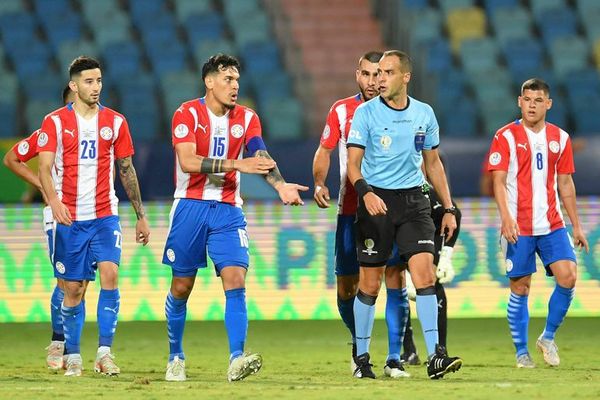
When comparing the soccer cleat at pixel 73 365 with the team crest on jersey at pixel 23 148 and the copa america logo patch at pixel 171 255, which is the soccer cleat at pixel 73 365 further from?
the team crest on jersey at pixel 23 148

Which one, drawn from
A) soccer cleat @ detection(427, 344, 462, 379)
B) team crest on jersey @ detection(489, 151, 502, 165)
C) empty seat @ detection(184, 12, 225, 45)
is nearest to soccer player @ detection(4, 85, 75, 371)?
soccer cleat @ detection(427, 344, 462, 379)

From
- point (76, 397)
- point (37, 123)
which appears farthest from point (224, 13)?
point (76, 397)

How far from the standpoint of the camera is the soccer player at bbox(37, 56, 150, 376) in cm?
860

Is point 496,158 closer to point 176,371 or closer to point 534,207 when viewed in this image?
point 534,207

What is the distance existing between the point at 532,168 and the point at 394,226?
5.06ft

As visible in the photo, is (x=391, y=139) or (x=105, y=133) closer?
(x=391, y=139)

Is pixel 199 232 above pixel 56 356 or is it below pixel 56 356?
above

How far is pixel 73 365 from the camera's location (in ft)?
28.3

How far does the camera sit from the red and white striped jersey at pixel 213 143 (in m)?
8.12

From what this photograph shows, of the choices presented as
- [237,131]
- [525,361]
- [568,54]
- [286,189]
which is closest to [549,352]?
[525,361]

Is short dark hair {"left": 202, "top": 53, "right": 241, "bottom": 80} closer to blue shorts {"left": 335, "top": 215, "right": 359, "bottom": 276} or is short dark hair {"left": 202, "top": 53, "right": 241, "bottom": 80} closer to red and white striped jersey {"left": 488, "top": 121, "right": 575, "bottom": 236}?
blue shorts {"left": 335, "top": 215, "right": 359, "bottom": 276}

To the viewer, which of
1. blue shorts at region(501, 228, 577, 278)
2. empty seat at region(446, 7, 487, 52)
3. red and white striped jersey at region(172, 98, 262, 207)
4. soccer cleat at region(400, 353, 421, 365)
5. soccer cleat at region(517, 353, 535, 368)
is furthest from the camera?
empty seat at region(446, 7, 487, 52)

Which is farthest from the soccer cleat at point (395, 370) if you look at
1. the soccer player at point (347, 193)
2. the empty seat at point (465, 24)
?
the empty seat at point (465, 24)

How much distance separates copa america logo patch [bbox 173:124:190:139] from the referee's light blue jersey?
0.96 m
